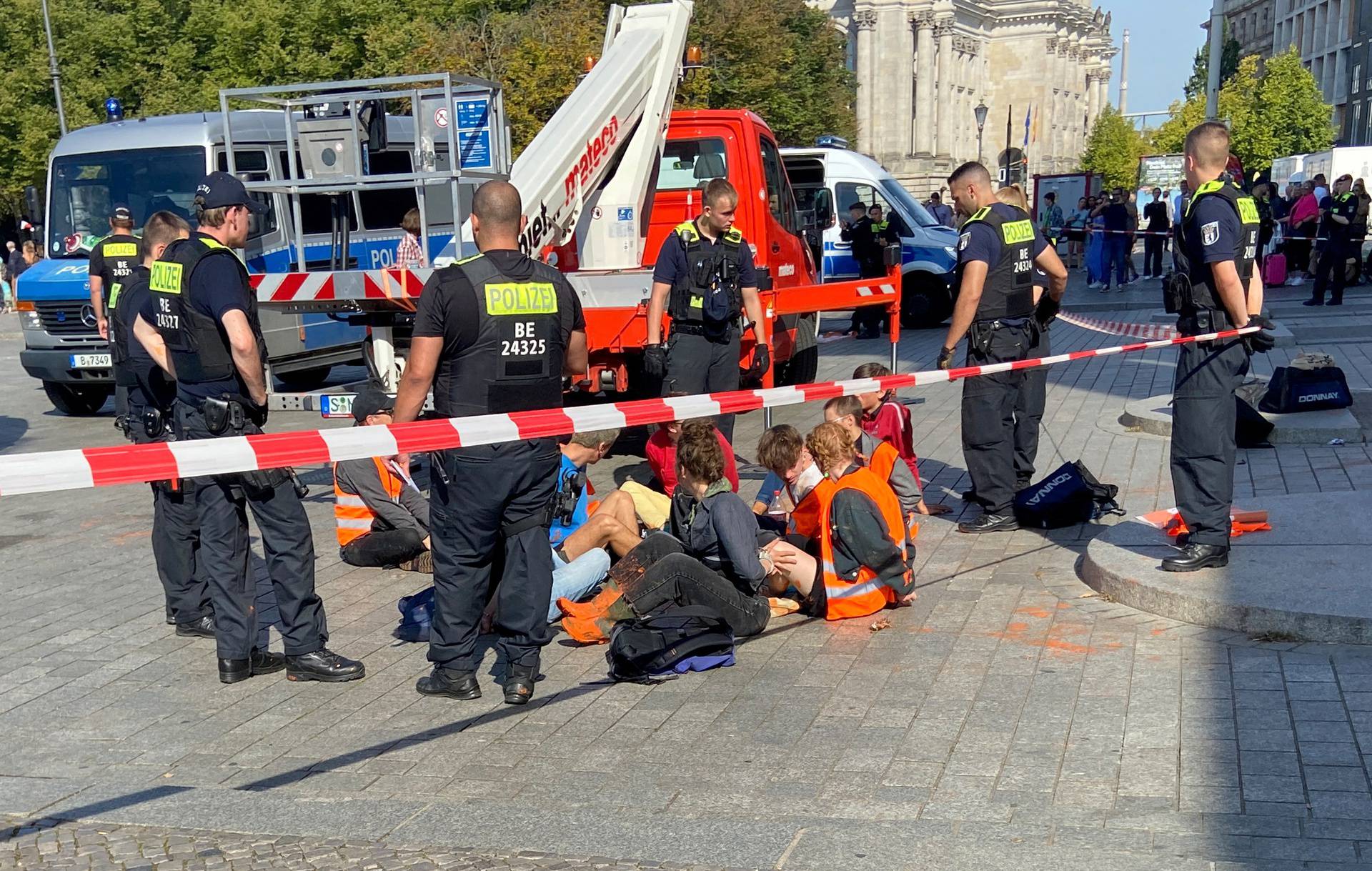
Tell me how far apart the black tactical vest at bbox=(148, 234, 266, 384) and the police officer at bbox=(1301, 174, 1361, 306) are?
57.9ft

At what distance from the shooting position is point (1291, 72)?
61.4 m

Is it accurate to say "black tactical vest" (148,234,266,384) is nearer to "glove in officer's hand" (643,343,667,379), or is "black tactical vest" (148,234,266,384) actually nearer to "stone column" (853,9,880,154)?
"glove in officer's hand" (643,343,667,379)

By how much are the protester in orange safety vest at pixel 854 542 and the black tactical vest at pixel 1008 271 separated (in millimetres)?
1759

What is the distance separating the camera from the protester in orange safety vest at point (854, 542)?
19.7ft

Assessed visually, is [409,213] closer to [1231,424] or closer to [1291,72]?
[1231,424]

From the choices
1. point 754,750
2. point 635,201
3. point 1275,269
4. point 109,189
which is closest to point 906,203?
point 1275,269

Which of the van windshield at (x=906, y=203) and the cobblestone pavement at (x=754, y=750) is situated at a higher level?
the van windshield at (x=906, y=203)

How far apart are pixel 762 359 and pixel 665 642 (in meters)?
3.51

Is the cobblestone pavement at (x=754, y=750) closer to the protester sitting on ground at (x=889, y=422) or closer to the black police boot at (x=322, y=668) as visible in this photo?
the black police boot at (x=322, y=668)

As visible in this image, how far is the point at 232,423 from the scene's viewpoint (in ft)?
17.7

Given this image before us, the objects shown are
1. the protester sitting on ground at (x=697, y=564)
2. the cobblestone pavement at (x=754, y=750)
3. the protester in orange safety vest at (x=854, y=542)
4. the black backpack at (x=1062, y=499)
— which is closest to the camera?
the cobblestone pavement at (x=754, y=750)

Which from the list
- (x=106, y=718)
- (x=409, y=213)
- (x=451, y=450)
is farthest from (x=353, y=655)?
(x=409, y=213)

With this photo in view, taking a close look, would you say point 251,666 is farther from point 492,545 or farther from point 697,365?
point 697,365

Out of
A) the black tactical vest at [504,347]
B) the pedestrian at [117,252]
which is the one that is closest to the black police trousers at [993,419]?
the black tactical vest at [504,347]
